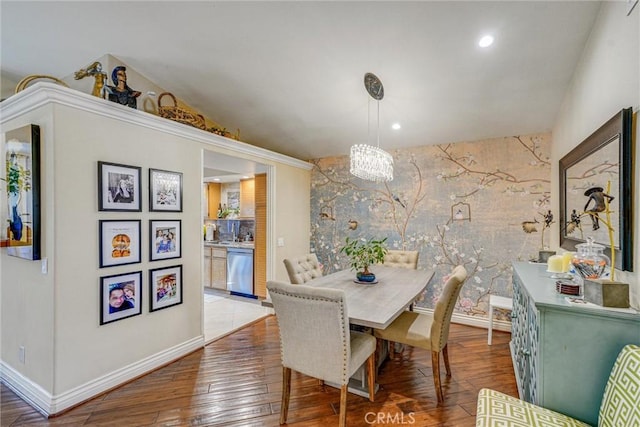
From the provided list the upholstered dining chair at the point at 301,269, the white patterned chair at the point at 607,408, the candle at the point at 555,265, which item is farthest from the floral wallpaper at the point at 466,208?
the white patterned chair at the point at 607,408

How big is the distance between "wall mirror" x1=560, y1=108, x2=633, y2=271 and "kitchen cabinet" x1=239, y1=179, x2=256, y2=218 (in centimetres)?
449

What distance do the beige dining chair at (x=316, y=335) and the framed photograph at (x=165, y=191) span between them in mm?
1544

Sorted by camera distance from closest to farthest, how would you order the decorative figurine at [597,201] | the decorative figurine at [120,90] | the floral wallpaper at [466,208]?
the decorative figurine at [597,201]
the decorative figurine at [120,90]
the floral wallpaper at [466,208]

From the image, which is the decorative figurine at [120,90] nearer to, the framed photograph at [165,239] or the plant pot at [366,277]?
the framed photograph at [165,239]

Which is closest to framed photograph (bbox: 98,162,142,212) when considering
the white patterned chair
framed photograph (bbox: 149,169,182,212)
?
framed photograph (bbox: 149,169,182,212)

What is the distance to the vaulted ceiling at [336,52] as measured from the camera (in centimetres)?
213

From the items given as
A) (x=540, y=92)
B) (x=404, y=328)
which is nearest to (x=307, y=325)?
(x=404, y=328)

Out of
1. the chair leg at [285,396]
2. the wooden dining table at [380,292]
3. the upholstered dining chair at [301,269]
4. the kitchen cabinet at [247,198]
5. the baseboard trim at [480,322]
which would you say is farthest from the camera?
the kitchen cabinet at [247,198]

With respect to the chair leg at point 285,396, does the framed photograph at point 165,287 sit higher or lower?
higher

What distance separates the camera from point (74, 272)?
217 centimetres

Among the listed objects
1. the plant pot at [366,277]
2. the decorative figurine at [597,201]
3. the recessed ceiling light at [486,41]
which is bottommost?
the plant pot at [366,277]

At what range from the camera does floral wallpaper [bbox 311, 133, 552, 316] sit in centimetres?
342

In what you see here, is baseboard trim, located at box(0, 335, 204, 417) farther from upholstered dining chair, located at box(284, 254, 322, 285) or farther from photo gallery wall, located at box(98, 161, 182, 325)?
upholstered dining chair, located at box(284, 254, 322, 285)

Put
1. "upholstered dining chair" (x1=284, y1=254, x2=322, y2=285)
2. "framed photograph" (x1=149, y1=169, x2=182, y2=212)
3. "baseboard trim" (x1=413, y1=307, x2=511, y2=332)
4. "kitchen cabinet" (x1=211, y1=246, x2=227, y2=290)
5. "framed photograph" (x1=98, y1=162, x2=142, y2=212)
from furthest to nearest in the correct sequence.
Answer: "kitchen cabinet" (x1=211, y1=246, x2=227, y2=290) < "baseboard trim" (x1=413, y1=307, x2=511, y2=332) < "upholstered dining chair" (x1=284, y1=254, x2=322, y2=285) < "framed photograph" (x1=149, y1=169, x2=182, y2=212) < "framed photograph" (x1=98, y1=162, x2=142, y2=212)
